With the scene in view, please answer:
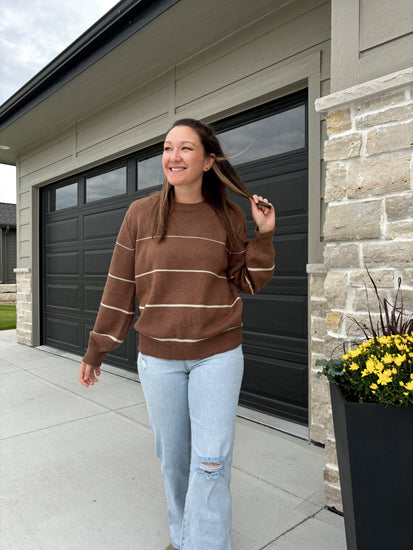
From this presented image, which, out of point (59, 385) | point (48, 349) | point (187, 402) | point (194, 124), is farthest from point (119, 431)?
point (48, 349)

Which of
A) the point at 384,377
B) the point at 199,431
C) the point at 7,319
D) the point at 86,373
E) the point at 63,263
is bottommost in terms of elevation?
the point at 7,319

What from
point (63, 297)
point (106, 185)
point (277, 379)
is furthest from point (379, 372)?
point (63, 297)

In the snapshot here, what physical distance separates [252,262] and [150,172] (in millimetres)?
3455

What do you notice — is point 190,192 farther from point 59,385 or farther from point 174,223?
point 59,385

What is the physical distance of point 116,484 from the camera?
242cm

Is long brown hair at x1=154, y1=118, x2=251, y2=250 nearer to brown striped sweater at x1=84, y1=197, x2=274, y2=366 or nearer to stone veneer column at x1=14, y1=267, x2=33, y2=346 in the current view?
brown striped sweater at x1=84, y1=197, x2=274, y2=366

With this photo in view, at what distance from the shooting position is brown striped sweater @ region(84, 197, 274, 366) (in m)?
1.50

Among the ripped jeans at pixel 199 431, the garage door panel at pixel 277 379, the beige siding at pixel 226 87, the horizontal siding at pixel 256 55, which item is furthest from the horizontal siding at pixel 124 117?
the ripped jeans at pixel 199 431

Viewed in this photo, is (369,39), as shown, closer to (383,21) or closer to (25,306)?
(383,21)

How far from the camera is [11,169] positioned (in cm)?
Answer: 818

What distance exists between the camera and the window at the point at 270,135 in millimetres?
3264

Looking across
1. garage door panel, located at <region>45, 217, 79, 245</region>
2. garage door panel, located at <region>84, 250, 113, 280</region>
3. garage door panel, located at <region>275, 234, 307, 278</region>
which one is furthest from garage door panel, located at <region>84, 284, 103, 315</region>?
garage door panel, located at <region>275, 234, 307, 278</region>

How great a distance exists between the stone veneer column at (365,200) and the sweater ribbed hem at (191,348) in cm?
78

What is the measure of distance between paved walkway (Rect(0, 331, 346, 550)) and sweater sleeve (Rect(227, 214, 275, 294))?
3.97 feet
